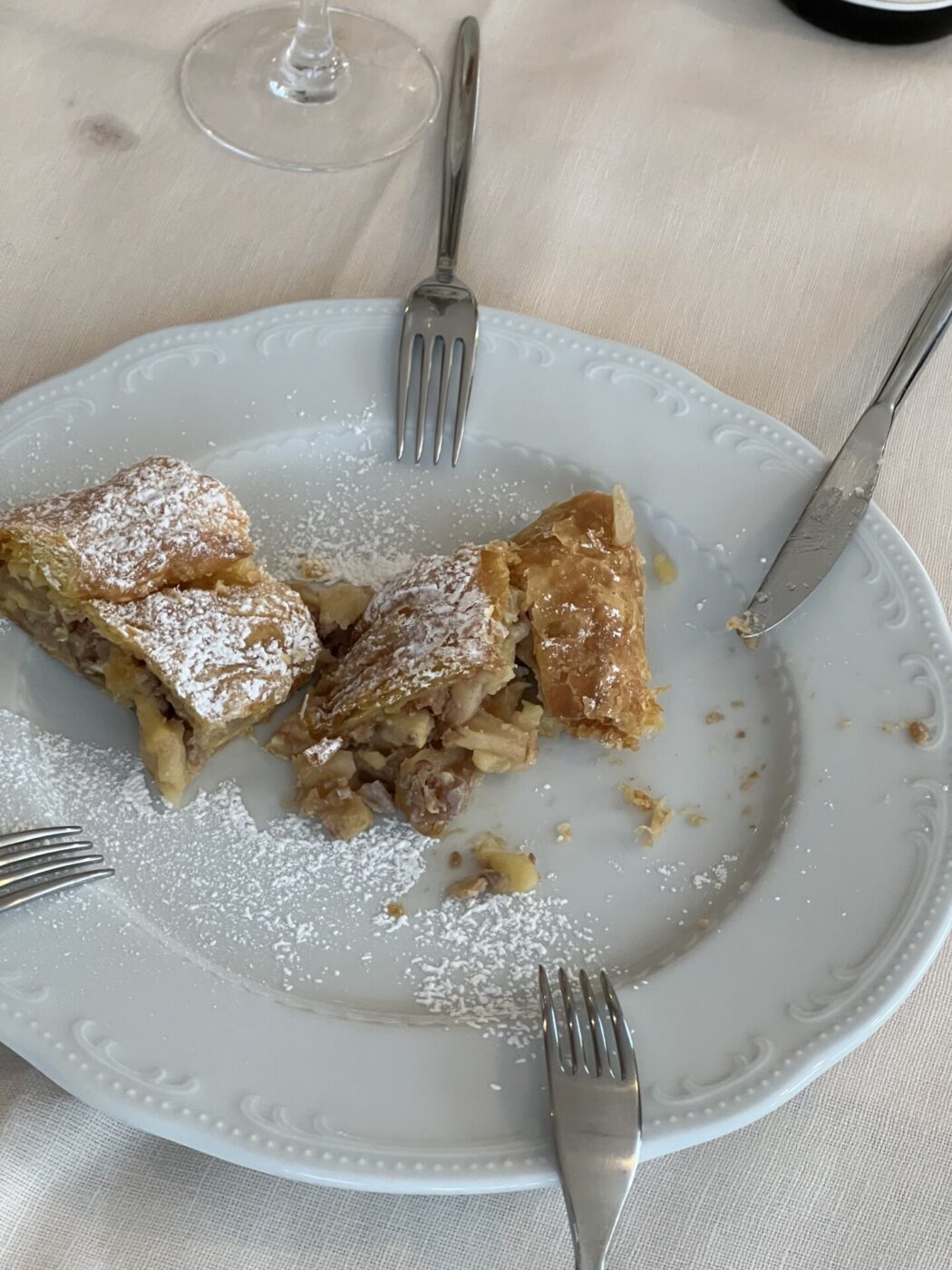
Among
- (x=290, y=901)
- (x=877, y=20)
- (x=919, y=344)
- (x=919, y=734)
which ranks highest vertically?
(x=877, y=20)

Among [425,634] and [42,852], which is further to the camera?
[425,634]

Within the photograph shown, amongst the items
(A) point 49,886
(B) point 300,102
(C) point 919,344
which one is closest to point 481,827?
(A) point 49,886

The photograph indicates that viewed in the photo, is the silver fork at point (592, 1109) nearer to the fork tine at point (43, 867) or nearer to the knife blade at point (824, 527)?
the fork tine at point (43, 867)

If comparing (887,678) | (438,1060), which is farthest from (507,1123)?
(887,678)

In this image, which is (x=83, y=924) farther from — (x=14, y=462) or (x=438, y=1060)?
(x=14, y=462)

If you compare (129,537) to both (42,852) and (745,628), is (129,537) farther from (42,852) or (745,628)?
(745,628)

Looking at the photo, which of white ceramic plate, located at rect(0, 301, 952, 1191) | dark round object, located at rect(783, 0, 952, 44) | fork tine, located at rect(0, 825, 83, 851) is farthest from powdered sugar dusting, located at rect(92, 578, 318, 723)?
dark round object, located at rect(783, 0, 952, 44)

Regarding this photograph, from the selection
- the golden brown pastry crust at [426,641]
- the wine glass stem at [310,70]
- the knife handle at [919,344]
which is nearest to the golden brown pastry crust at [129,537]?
the golden brown pastry crust at [426,641]
